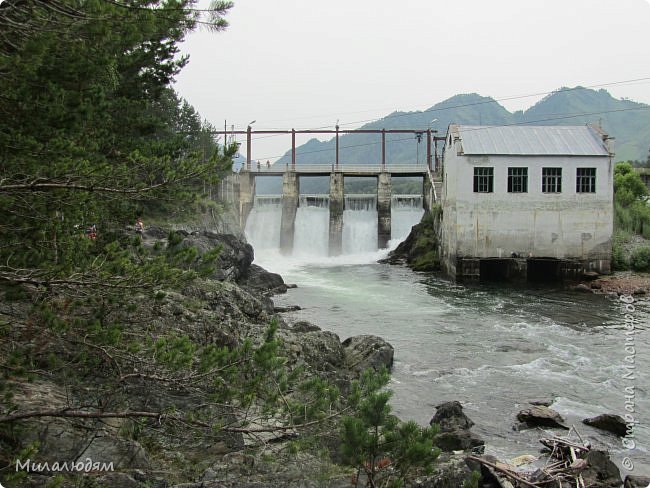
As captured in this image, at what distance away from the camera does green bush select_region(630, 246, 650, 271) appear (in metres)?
29.9

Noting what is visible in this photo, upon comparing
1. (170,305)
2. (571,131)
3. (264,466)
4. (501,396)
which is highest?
(571,131)

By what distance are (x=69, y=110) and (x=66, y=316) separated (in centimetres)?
258

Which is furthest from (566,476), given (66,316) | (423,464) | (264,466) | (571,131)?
(571,131)

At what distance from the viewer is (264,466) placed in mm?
6641

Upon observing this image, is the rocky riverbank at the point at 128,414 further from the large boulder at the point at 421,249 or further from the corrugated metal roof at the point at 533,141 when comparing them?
the large boulder at the point at 421,249

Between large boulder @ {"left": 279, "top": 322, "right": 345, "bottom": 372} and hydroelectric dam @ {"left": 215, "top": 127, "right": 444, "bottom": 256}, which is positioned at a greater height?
hydroelectric dam @ {"left": 215, "top": 127, "right": 444, "bottom": 256}

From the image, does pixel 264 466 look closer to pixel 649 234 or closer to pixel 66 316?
pixel 66 316

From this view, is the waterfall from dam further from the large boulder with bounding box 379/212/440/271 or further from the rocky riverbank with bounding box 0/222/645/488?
the rocky riverbank with bounding box 0/222/645/488

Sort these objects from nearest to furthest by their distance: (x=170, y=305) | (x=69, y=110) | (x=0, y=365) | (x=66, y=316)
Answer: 1. (x=0, y=365)
2. (x=66, y=316)
3. (x=69, y=110)
4. (x=170, y=305)

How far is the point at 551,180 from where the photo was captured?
30359 mm

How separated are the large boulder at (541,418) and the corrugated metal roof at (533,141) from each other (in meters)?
20.6

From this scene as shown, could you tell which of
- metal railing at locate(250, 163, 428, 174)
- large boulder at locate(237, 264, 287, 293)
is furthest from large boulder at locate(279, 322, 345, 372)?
metal railing at locate(250, 163, 428, 174)

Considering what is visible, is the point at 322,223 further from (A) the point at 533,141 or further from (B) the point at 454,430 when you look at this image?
(B) the point at 454,430

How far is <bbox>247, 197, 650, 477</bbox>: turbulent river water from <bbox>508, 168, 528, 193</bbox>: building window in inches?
210
